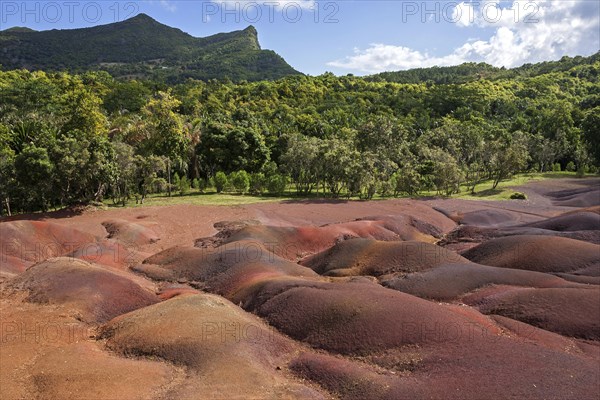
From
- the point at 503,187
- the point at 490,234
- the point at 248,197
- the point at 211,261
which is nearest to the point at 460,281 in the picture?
the point at 211,261

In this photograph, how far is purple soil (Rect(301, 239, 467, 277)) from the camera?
78.3 feet

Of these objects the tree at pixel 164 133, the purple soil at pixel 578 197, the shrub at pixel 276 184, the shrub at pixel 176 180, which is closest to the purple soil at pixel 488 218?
the purple soil at pixel 578 197

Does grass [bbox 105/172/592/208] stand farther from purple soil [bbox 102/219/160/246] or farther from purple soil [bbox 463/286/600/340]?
purple soil [bbox 463/286/600/340]

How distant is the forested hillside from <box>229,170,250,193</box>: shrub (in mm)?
147

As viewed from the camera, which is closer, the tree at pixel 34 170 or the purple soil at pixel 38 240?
the purple soil at pixel 38 240

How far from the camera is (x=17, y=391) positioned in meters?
11.7

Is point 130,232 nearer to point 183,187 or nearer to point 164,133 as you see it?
point 164,133

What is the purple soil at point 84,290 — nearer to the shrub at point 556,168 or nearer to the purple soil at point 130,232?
the purple soil at point 130,232

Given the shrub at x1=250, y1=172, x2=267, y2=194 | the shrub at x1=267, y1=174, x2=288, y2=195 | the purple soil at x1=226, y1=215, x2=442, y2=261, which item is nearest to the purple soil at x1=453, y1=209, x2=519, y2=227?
the purple soil at x1=226, y1=215, x2=442, y2=261

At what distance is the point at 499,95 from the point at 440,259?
398 feet

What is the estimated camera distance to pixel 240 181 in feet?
166

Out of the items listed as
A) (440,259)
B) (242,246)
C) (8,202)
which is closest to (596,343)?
(440,259)

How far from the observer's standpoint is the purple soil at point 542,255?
22.8m

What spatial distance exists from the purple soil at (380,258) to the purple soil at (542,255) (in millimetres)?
2344
